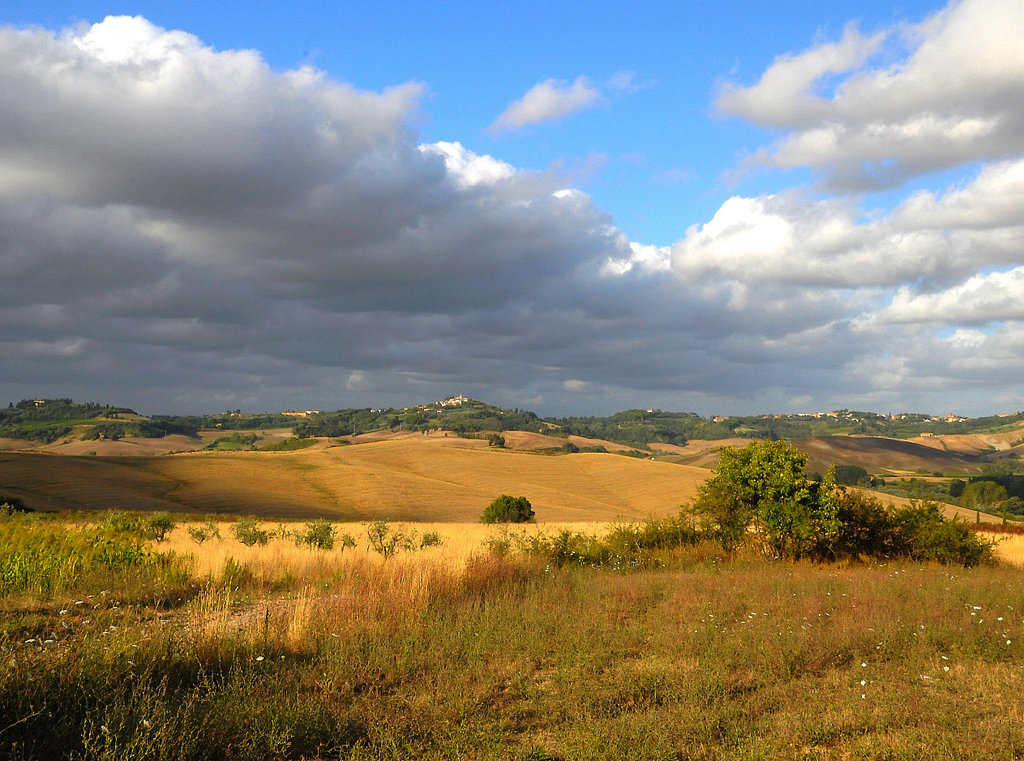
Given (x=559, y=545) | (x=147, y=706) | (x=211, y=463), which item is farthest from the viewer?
(x=211, y=463)

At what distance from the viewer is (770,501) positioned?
2062cm

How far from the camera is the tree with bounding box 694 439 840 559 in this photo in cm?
2012

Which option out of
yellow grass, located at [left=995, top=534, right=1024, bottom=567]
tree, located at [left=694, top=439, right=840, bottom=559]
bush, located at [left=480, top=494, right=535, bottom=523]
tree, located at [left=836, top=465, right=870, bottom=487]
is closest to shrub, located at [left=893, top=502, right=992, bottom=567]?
yellow grass, located at [left=995, top=534, right=1024, bottom=567]

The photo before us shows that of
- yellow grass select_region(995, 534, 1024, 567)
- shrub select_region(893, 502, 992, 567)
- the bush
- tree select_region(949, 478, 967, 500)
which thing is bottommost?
tree select_region(949, 478, 967, 500)

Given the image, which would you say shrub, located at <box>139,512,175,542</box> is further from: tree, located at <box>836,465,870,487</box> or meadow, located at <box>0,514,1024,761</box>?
tree, located at <box>836,465,870,487</box>

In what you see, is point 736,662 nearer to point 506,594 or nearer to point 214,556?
point 506,594

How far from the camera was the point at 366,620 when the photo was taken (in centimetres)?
1020

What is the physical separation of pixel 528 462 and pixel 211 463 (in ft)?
168

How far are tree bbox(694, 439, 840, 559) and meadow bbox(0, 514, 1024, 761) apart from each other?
5.30 m

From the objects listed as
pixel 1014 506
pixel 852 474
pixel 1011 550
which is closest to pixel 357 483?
pixel 1011 550

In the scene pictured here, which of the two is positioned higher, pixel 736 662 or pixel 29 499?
pixel 736 662

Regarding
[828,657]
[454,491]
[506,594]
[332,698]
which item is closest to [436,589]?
[506,594]

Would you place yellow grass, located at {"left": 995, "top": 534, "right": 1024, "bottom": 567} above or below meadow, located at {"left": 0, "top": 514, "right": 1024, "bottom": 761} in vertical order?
below

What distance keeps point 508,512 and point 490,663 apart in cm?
4924
